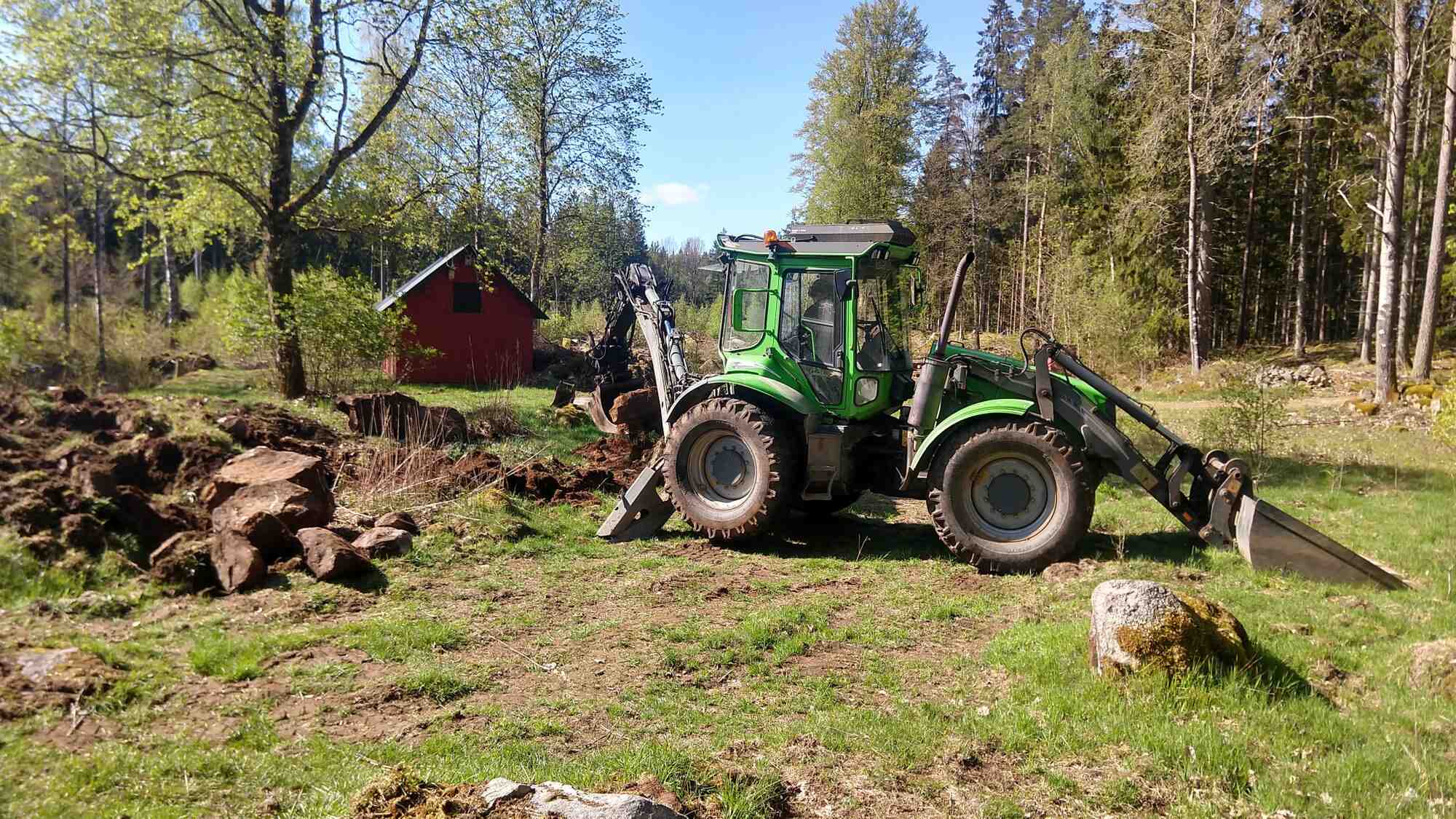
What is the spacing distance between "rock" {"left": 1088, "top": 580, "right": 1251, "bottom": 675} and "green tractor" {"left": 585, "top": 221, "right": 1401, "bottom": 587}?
2.19 m

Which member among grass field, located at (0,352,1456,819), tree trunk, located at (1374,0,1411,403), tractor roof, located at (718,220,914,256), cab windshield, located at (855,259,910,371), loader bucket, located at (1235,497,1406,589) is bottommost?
grass field, located at (0,352,1456,819)

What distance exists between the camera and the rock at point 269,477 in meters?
7.59

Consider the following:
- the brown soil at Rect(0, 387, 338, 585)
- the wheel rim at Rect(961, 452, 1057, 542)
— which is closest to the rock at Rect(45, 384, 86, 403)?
the brown soil at Rect(0, 387, 338, 585)

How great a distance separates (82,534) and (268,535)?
1.37 m

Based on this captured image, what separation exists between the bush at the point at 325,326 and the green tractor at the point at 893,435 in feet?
30.5

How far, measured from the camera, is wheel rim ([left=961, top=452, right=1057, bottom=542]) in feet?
22.8

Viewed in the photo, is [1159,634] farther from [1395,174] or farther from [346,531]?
[1395,174]

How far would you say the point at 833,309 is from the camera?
785cm

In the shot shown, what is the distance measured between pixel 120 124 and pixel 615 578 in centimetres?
1247

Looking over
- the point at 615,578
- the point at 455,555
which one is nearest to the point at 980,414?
the point at 615,578

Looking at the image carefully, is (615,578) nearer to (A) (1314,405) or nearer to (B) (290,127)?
(B) (290,127)

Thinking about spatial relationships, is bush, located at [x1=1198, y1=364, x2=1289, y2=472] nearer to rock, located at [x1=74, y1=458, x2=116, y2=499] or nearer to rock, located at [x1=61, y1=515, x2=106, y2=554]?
rock, located at [x1=61, y1=515, x2=106, y2=554]

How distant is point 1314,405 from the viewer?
17.9 metres

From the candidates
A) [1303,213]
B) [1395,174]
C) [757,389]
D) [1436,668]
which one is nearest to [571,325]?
[757,389]
